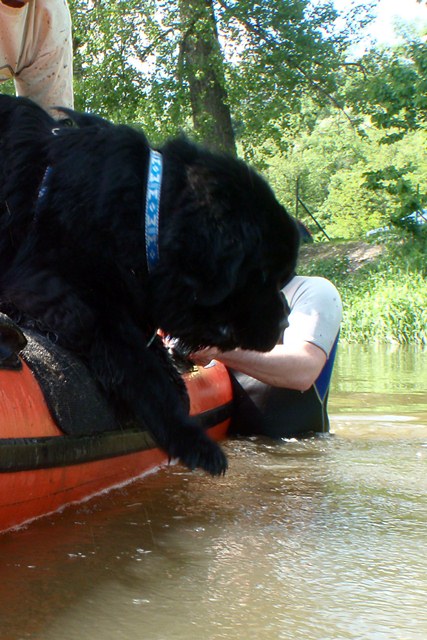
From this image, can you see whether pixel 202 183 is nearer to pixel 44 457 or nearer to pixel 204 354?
pixel 204 354

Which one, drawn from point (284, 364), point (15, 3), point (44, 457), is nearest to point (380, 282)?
point (284, 364)

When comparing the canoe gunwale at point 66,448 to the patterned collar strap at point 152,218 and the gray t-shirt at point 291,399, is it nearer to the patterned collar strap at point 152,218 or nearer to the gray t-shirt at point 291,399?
the patterned collar strap at point 152,218

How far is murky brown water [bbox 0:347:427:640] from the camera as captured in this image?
2035 millimetres

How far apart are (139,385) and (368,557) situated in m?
0.90

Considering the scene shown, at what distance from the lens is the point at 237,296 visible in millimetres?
2793

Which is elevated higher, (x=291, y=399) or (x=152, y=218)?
(x=152, y=218)

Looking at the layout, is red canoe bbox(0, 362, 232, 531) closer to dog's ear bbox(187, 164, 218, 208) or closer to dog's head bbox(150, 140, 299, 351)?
dog's head bbox(150, 140, 299, 351)

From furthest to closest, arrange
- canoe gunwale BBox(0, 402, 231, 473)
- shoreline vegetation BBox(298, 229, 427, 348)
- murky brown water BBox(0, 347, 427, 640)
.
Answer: shoreline vegetation BBox(298, 229, 427, 348) < canoe gunwale BBox(0, 402, 231, 473) < murky brown water BBox(0, 347, 427, 640)

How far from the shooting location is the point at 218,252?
2.58m

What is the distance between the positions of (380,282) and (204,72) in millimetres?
7850

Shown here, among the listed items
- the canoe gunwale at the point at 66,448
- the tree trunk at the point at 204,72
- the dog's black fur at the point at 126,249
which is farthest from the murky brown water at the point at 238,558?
the tree trunk at the point at 204,72

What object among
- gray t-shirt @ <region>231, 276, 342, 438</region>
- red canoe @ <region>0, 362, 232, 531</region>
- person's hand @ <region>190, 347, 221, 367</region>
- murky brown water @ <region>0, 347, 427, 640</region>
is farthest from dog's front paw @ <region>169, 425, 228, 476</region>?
gray t-shirt @ <region>231, 276, 342, 438</region>

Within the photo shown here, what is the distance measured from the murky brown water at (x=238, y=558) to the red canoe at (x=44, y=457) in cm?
7

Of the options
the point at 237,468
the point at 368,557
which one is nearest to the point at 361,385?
the point at 237,468
